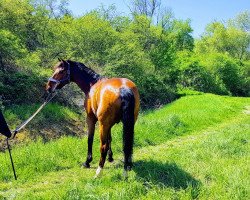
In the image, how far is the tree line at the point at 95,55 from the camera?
1638 centimetres

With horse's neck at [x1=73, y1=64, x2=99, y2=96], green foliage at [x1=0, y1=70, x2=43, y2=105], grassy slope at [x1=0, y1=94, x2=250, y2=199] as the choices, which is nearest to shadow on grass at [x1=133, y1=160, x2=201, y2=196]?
grassy slope at [x1=0, y1=94, x2=250, y2=199]

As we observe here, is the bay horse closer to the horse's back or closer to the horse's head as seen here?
the horse's back

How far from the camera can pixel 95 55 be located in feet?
72.8

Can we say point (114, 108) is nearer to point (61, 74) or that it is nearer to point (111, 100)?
point (111, 100)

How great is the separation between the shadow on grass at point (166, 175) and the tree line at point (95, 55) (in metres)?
4.93

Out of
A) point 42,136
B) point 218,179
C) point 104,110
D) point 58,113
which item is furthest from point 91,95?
point 58,113

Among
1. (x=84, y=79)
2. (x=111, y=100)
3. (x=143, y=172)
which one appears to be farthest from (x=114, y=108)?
(x=84, y=79)

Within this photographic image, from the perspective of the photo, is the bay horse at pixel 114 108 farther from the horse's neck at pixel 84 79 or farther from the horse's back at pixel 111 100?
the horse's neck at pixel 84 79

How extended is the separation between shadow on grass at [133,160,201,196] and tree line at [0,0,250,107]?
194 inches

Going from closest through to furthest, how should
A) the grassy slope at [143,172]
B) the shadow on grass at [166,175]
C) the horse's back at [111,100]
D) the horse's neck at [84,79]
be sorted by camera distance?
the grassy slope at [143,172], the shadow on grass at [166,175], the horse's back at [111,100], the horse's neck at [84,79]

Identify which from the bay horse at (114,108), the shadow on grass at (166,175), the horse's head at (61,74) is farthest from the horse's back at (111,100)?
the horse's head at (61,74)

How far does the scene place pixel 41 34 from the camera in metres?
20.4

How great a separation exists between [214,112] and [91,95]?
10.2 metres

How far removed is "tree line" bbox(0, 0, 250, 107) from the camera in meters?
16.4
